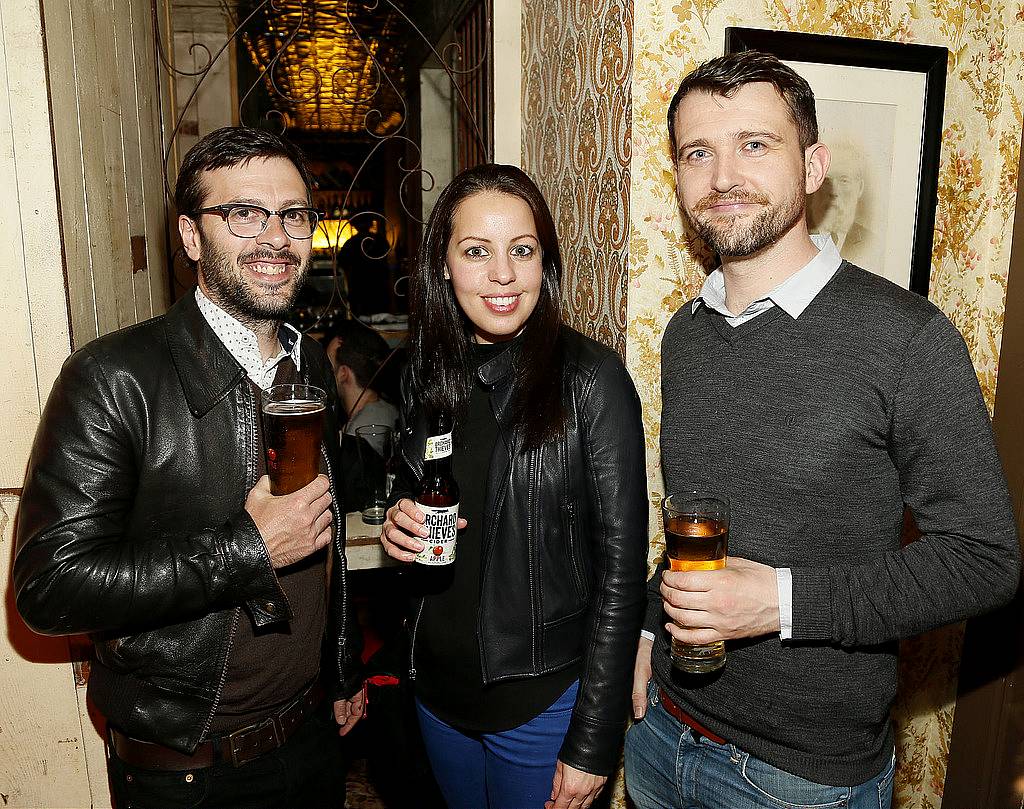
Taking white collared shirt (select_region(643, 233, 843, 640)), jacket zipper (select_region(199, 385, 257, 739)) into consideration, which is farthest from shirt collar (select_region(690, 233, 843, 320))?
jacket zipper (select_region(199, 385, 257, 739))

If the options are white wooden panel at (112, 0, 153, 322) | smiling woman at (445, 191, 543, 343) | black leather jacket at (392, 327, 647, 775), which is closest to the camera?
black leather jacket at (392, 327, 647, 775)

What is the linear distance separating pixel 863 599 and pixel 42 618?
168 cm

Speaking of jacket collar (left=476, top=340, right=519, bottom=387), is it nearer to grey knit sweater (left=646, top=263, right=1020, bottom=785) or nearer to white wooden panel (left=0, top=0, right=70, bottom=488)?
grey knit sweater (left=646, top=263, right=1020, bottom=785)

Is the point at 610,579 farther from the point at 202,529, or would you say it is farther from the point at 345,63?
the point at 345,63

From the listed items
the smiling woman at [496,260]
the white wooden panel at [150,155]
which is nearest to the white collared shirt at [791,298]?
the smiling woman at [496,260]

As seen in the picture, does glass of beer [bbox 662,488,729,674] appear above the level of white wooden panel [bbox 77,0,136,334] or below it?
below

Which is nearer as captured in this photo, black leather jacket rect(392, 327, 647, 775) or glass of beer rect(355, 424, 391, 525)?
black leather jacket rect(392, 327, 647, 775)

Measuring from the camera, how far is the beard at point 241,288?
6.09ft

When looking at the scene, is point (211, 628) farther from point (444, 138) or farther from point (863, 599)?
point (444, 138)

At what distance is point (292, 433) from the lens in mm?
1566

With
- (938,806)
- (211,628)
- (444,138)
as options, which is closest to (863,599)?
A: (211,628)

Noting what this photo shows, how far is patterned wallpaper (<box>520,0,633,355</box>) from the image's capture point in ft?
7.15

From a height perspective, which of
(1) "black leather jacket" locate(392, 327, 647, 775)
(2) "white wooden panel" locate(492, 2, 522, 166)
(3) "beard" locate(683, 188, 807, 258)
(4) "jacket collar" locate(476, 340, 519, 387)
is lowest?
(1) "black leather jacket" locate(392, 327, 647, 775)

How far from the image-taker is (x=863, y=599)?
4.82 ft
